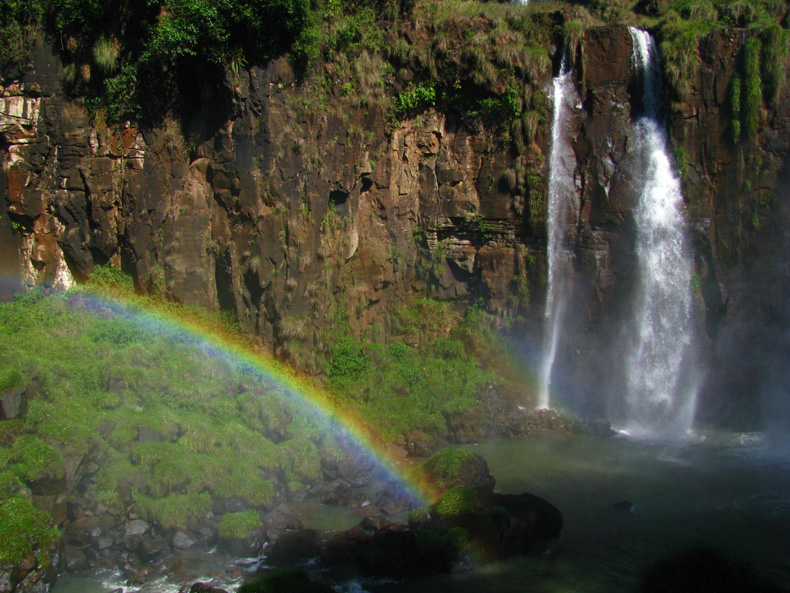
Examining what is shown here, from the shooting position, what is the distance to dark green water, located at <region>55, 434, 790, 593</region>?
11.0 meters

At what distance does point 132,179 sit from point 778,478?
19745 millimetres

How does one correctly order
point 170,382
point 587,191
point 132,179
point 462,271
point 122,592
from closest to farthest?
point 122,592, point 170,382, point 132,179, point 587,191, point 462,271

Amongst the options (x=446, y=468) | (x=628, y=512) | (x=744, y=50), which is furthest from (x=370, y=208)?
(x=744, y=50)

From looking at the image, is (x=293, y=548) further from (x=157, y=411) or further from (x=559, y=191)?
(x=559, y=191)

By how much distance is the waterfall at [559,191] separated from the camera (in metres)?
21.5

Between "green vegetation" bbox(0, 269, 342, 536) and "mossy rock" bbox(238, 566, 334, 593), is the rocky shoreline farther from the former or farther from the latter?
"mossy rock" bbox(238, 566, 334, 593)

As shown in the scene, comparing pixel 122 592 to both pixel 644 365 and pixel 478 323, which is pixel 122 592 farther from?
pixel 644 365

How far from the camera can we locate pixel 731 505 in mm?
13820

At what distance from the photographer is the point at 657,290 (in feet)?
67.1

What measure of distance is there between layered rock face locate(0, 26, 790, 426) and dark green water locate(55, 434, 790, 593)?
3.98m

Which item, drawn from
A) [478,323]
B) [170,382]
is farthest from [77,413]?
[478,323]

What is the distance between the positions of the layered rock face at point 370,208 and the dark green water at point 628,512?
3982 mm

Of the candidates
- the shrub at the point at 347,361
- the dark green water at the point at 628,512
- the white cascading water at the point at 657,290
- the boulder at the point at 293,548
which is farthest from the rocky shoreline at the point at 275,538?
the white cascading water at the point at 657,290

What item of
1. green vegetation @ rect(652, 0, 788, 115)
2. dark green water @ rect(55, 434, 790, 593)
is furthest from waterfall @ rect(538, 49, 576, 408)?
dark green water @ rect(55, 434, 790, 593)
